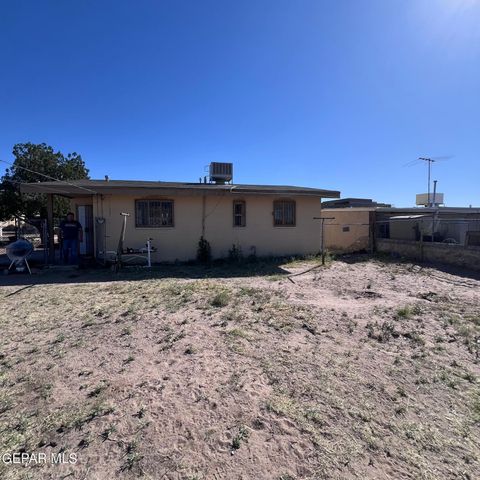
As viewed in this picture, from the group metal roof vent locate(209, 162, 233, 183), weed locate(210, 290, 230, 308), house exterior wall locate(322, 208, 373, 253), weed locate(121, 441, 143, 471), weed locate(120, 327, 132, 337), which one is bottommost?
weed locate(121, 441, 143, 471)

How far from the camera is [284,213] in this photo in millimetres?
12844

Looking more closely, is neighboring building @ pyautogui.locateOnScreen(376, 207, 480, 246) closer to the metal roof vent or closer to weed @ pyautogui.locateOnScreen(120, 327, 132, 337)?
the metal roof vent

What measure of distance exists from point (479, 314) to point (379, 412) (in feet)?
13.4

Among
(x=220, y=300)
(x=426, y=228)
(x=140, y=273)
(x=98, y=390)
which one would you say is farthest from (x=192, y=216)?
(x=98, y=390)

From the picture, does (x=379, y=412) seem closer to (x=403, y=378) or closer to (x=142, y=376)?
(x=403, y=378)

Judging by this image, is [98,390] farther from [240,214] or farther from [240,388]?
[240,214]

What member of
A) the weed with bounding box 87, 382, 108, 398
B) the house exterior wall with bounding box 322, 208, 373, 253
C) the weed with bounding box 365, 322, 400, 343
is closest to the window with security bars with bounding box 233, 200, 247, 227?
the house exterior wall with bounding box 322, 208, 373, 253

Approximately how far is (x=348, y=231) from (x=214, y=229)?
21.6ft

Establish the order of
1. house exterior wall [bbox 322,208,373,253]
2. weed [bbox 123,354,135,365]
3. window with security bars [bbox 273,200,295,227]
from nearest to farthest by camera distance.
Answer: weed [bbox 123,354,135,365] < window with security bars [bbox 273,200,295,227] < house exterior wall [bbox 322,208,373,253]

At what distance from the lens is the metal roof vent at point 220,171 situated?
13977mm

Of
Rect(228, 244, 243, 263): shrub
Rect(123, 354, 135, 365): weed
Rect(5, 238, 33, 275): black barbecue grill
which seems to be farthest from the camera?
Rect(228, 244, 243, 263): shrub

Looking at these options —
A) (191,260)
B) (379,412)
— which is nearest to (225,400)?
(379,412)

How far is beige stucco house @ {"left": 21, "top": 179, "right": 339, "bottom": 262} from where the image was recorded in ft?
35.8

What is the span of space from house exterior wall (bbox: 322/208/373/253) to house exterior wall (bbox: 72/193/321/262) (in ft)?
7.32
